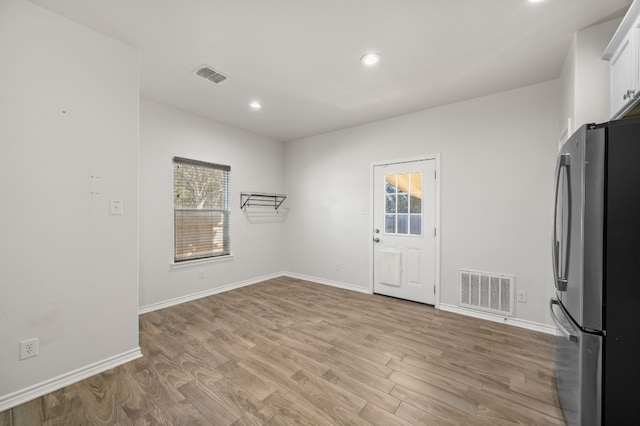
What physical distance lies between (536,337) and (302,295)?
112 inches

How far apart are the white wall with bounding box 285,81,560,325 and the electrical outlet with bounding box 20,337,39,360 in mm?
3583

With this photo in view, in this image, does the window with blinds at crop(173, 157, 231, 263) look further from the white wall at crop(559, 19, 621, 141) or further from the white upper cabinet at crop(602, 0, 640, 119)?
the white upper cabinet at crop(602, 0, 640, 119)

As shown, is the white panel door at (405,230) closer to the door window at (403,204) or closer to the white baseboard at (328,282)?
the door window at (403,204)

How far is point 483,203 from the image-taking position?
3.19 meters

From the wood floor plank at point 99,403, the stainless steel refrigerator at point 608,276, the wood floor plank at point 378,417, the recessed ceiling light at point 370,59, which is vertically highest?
the recessed ceiling light at point 370,59

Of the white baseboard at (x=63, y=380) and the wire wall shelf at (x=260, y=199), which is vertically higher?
the wire wall shelf at (x=260, y=199)

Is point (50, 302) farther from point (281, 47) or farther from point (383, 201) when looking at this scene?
point (383, 201)

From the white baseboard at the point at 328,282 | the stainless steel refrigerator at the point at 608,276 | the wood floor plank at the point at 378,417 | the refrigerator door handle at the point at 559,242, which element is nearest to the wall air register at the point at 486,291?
the white baseboard at the point at 328,282

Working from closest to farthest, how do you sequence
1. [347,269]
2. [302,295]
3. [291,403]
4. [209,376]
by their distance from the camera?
[291,403] < [209,376] < [302,295] < [347,269]

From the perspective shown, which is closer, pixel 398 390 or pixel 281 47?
pixel 398 390

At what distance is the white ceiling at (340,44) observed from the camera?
1.85 m

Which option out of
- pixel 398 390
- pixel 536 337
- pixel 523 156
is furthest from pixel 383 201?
pixel 398 390

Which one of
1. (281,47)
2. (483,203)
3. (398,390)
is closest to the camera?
(398,390)

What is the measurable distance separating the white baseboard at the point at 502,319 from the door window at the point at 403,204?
1033mm
